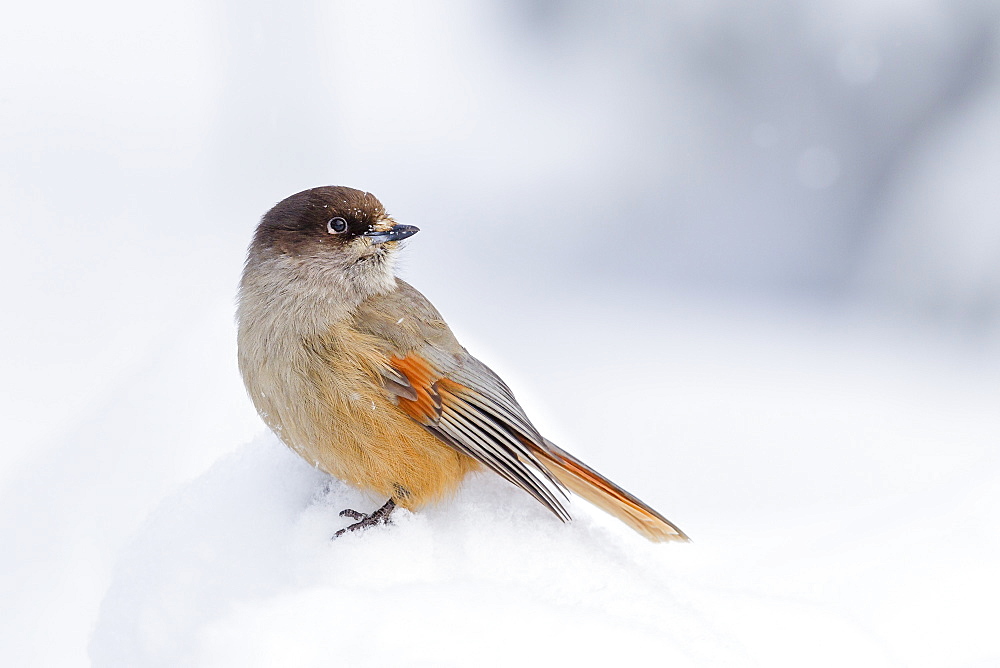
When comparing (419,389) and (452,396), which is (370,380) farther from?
(452,396)

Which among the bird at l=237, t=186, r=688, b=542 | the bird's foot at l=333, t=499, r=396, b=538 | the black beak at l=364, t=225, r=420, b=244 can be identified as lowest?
the bird's foot at l=333, t=499, r=396, b=538

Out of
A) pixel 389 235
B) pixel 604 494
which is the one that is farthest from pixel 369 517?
pixel 389 235

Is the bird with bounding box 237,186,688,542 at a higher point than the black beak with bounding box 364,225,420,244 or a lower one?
lower

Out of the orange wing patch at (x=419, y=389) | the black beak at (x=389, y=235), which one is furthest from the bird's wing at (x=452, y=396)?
the black beak at (x=389, y=235)

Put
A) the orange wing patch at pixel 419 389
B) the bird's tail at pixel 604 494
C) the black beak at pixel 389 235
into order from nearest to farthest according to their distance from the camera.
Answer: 1. the orange wing patch at pixel 419 389
2. the bird's tail at pixel 604 494
3. the black beak at pixel 389 235

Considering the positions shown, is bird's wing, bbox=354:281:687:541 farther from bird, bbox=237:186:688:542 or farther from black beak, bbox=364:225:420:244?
black beak, bbox=364:225:420:244

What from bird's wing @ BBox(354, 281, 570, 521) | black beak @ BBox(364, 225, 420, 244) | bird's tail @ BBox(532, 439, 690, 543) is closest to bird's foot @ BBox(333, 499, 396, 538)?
bird's wing @ BBox(354, 281, 570, 521)

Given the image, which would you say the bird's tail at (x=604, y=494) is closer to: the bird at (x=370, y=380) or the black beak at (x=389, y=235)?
the bird at (x=370, y=380)

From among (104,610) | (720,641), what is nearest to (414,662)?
(720,641)

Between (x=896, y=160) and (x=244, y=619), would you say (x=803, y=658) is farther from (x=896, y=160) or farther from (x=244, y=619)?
(x=896, y=160)
